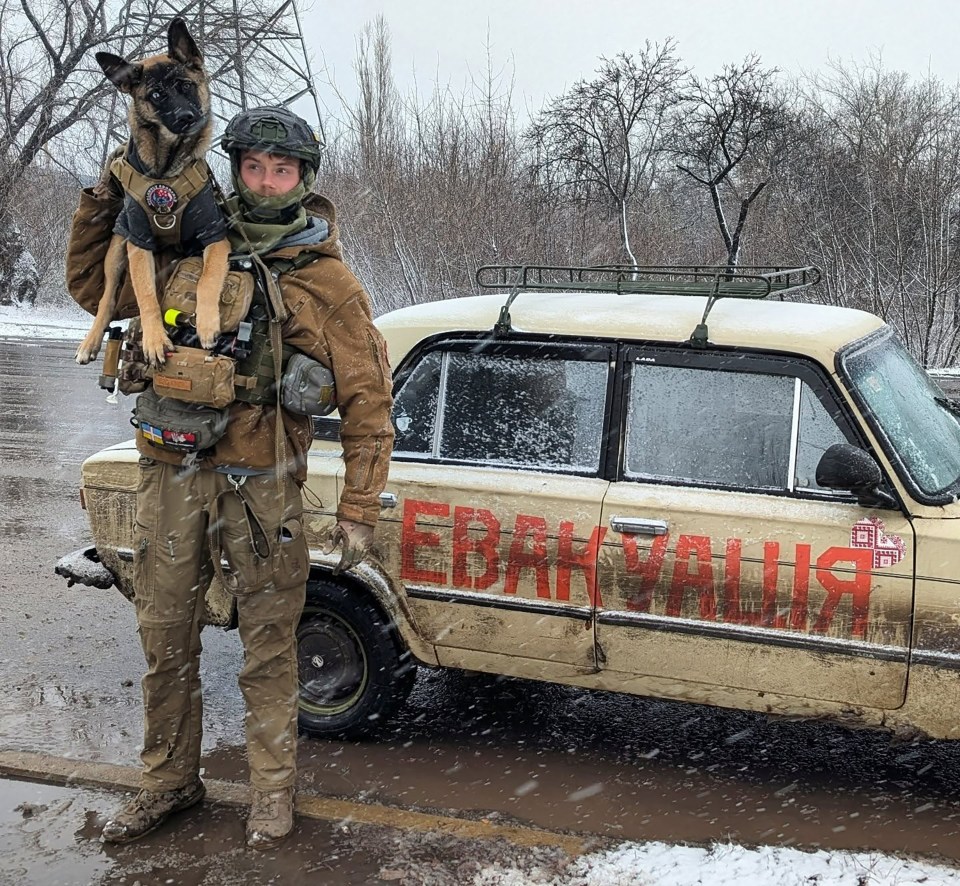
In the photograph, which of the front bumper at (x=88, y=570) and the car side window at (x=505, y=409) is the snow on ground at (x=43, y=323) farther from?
the car side window at (x=505, y=409)

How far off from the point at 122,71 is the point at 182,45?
182 millimetres

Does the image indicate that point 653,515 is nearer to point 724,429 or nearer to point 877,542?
point 724,429

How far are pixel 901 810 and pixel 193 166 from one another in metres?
3.16

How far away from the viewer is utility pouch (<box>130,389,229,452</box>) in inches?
118

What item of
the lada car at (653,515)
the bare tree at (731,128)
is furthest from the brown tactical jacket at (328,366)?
the bare tree at (731,128)

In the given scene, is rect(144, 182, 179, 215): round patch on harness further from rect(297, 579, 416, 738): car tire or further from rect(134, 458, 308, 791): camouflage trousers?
rect(297, 579, 416, 738): car tire

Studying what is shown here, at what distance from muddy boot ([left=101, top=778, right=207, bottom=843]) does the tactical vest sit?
1789 millimetres

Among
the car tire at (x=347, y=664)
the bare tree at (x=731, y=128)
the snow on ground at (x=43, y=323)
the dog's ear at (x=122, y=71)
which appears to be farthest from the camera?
the snow on ground at (x=43, y=323)

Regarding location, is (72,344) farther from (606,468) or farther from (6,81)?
(606,468)

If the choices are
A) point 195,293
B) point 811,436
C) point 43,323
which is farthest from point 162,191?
point 43,323

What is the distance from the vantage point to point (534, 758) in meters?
3.86

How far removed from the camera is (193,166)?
2938mm

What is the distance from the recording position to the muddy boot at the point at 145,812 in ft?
10.3

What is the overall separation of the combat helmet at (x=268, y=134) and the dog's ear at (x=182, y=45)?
0.76ft
